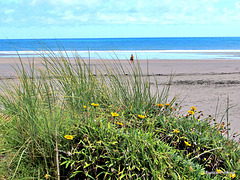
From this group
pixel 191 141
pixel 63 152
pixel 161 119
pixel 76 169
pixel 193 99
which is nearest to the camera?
pixel 76 169

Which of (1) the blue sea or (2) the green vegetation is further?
(1) the blue sea

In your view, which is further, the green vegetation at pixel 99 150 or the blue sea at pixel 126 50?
the blue sea at pixel 126 50

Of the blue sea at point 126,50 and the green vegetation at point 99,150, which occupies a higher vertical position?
the blue sea at point 126,50

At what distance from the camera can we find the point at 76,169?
2346 mm

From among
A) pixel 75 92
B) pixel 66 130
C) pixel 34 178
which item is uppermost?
pixel 75 92

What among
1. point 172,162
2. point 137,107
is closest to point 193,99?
point 137,107

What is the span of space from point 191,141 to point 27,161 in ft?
5.38

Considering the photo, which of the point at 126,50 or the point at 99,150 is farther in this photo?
the point at 126,50

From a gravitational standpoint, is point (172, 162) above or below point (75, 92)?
below

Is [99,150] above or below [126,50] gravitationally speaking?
below

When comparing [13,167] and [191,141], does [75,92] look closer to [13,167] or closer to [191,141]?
[13,167]

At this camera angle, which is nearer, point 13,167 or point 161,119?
point 13,167

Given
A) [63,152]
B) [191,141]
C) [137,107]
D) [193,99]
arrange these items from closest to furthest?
[63,152], [191,141], [137,107], [193,99]

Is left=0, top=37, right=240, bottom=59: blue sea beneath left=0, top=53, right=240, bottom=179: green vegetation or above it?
above
